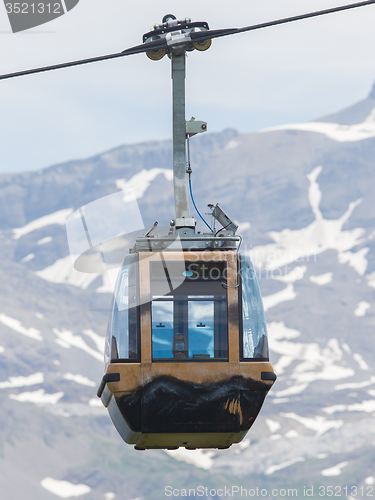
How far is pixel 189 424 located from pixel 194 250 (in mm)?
3231

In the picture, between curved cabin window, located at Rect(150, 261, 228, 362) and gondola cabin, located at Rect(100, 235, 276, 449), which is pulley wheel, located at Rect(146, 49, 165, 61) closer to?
gondola cabin, located at Rect(100, 235, 276, 449)

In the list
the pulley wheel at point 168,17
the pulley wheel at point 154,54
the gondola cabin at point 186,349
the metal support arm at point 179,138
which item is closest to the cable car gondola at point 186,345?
the gondola cabin at point 186,349

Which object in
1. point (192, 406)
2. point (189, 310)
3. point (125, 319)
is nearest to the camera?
point (192, 406)

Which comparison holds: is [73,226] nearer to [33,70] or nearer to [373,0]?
[33,70]

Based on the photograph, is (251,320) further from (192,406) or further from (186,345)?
(192,406)

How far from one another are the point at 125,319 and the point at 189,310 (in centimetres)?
121

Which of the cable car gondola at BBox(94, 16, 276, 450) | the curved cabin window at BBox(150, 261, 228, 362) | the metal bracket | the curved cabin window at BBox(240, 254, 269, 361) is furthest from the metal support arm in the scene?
the curved cabin window at BBox(240, 254, 269, 361)

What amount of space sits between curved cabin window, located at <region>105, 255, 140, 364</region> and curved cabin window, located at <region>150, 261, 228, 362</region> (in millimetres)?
340

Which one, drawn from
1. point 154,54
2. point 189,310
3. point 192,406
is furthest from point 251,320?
point 154,54

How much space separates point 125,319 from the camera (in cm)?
1650

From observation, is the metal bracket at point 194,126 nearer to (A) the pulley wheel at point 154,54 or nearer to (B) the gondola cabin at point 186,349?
(A) the pulley wheel at point 154,54

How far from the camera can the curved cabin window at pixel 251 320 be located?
16.4 meters

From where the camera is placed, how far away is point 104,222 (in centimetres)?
1723

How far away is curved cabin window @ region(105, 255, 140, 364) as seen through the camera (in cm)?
1630
